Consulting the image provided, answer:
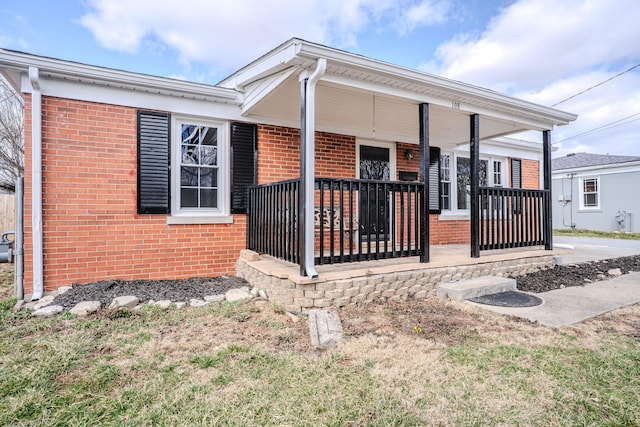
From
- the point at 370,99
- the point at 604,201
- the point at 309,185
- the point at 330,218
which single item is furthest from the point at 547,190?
the point at 604,201

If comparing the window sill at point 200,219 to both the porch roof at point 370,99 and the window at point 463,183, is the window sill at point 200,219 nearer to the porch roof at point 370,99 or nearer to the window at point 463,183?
the porch roof at point 370,99

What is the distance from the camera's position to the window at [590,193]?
47.7 ft

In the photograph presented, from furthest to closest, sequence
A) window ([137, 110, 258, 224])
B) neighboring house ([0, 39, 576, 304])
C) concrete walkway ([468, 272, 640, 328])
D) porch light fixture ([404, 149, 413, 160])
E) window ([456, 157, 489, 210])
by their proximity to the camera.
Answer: window ([456, 157, 489, 210])
porch light fixture ([404, 149, 413, 160])
window ([137, 110, 258, 224])
neighboring house ([0, 39, 576, 304])
concrete walkway ([468, 272, 640, 328])

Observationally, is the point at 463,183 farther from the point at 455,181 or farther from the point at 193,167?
the point at 193,167

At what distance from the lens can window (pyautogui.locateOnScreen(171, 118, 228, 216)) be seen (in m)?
4.64

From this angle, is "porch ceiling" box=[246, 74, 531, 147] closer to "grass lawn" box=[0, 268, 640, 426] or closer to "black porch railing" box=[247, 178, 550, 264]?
"black porch railing" box=[247, 178, 550, 264]

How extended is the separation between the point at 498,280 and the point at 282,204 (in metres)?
2.88

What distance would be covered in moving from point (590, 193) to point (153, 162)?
17372 mm

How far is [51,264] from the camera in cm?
396

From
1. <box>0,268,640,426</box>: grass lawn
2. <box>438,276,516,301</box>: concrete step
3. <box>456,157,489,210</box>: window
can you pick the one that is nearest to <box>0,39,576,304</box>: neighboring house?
<box>438,276,516,301</box>: concrete step

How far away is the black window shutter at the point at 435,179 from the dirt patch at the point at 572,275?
2262mm

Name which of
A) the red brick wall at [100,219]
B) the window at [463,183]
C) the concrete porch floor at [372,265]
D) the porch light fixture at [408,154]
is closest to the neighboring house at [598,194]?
the window at [463,183]

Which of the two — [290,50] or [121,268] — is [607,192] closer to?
[290,50]

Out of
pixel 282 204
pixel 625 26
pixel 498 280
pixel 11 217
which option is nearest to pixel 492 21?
pixel 625 26
